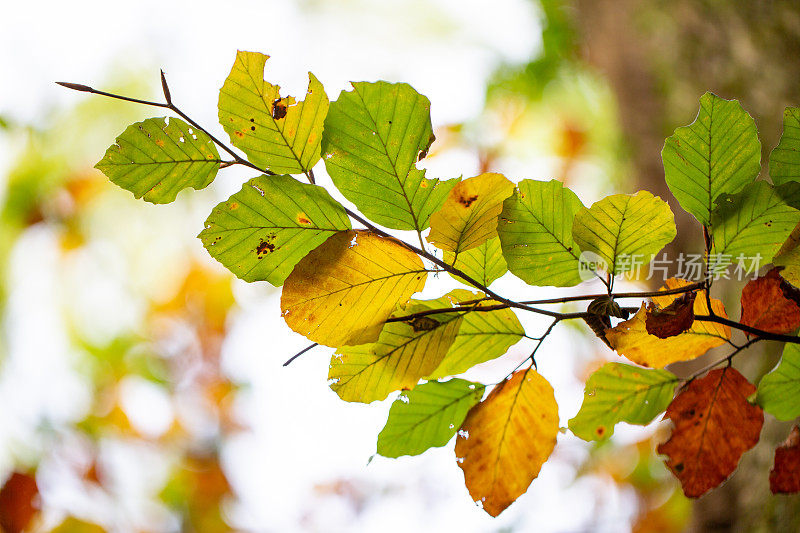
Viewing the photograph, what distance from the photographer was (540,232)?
0.28 metres

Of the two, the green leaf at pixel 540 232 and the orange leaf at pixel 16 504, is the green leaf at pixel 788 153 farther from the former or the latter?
the orange leaf at pixel 16 504

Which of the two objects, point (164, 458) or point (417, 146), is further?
point (164, 458)

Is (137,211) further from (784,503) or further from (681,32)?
(784,503)

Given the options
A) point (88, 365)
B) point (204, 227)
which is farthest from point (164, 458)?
point (204, 227)

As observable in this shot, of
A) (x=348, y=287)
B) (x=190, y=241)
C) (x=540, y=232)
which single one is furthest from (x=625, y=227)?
(x=190, y=241)

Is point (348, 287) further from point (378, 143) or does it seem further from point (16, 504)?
point (16, 504)

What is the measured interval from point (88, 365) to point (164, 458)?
47cm

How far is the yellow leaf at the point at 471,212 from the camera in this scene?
27cm

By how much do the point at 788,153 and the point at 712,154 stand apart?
0.04 metres

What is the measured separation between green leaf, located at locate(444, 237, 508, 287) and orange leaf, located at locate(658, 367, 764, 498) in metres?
0.12

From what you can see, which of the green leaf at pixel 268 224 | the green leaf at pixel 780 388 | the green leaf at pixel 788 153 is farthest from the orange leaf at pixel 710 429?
the green leaf at pixel 268 224

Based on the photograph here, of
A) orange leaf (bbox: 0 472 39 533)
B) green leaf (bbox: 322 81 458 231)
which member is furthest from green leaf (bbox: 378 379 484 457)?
orange leaf (bbox: 0 472 39 533)

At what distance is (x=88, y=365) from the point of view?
6.82 ft

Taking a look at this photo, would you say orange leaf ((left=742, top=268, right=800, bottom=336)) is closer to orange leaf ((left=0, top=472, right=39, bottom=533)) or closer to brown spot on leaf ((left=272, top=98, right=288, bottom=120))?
brown spot on leaf ((left=272, top=98, right=288, bottom=120))
